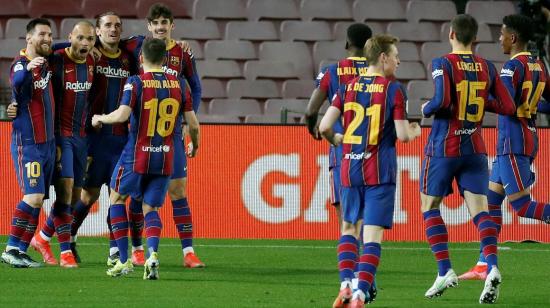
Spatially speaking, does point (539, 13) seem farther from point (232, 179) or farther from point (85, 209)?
point (85, 209)

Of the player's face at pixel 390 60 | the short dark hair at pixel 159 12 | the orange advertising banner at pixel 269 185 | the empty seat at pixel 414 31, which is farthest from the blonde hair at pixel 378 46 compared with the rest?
the empty seat at pixel 414 31

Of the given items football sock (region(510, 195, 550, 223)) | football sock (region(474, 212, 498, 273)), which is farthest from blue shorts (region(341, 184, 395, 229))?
football sock (region(510, 195, 550, 223))

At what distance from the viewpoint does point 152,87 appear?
9.38 metres

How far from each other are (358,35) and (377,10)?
10.1 metres

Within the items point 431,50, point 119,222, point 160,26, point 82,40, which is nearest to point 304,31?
point 431,50

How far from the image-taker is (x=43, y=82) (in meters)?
10.3

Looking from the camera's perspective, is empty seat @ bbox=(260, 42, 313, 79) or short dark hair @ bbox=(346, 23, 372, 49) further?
empty seat @ bbox=(260, 42, 313, 79)

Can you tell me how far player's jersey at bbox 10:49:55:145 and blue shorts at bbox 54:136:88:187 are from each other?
0.17m

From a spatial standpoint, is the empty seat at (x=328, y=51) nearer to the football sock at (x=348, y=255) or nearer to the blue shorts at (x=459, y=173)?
the blue shorts at (x=459, y=173)

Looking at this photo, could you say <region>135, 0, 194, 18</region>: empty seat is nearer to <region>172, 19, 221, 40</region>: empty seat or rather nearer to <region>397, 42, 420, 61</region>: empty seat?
<region>172, 19, 221, 40</region>: empty seat

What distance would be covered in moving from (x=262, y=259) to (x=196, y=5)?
7.55m

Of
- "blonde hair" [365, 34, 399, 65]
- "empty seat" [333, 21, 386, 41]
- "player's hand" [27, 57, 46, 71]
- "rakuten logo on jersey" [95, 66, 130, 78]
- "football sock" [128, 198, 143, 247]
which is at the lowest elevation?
"football sock" [128, 198, 143, 247]

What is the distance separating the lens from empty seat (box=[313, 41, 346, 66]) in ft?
58.7

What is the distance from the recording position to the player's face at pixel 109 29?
34.1 ft
